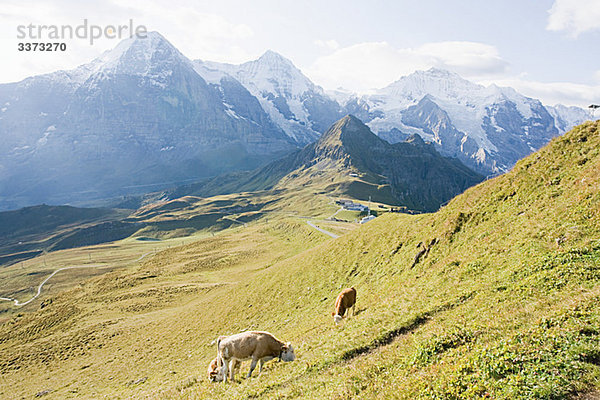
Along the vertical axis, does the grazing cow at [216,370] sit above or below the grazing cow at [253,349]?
below

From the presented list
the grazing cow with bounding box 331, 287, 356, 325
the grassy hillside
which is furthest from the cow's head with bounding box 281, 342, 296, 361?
the grazing cow with bounding box 331, 287, 356, 325

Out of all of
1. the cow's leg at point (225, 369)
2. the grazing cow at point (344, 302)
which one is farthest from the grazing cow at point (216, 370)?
the grazing cow at point (344, 302)

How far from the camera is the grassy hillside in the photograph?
39.5ft

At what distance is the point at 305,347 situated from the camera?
21.2 meters

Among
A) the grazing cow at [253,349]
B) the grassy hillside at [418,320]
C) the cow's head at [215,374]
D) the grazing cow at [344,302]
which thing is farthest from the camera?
the grazing cow at [344,302]

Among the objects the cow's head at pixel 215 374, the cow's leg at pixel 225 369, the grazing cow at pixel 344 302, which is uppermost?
the grazing cow at pixel 344 302

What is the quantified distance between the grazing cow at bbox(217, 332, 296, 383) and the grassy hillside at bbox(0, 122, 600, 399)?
876 millimetres

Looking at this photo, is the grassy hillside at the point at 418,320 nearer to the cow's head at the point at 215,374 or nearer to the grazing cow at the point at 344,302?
the cow's head at the point at 215,374

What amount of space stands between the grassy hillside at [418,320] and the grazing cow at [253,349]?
2.87ft

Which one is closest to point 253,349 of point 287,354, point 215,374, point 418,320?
point 287,354

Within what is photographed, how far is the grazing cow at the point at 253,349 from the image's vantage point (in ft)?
61.3

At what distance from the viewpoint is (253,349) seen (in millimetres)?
18672

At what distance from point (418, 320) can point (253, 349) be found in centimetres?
1052

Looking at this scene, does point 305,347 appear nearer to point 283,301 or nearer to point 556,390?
point 556,390
